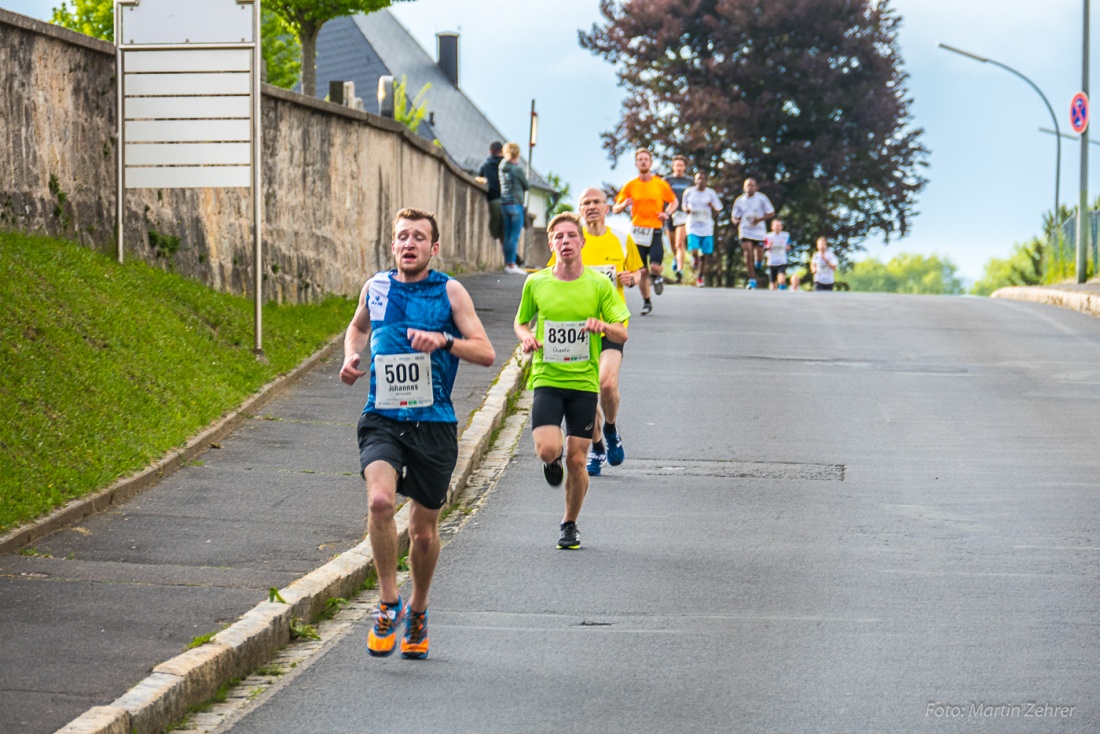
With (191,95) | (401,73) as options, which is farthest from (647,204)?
(401,73)

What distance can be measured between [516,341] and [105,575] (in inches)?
408

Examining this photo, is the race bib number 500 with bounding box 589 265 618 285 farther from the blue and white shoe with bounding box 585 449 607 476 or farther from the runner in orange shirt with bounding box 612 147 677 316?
the runner in orange shirt with bounding box 612 147 677 316

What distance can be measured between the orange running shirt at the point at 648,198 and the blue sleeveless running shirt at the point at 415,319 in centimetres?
1219

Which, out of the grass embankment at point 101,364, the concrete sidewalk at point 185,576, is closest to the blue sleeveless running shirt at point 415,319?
the concrete sidewalk at point 185,576

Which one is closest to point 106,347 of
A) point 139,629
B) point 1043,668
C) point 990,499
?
point 139,629

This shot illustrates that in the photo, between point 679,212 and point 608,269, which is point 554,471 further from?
point 679,212

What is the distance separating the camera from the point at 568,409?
958cm

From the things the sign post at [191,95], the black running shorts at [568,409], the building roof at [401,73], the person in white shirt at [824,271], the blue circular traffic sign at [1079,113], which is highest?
the building roof at [401,73]

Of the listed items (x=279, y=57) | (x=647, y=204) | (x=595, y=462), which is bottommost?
(x=595, y=462)

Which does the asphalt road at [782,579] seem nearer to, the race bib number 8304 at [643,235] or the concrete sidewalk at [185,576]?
the concrete sidewalk at [185,576]

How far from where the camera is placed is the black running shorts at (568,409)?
9.50 meters

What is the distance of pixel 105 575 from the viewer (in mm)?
8070

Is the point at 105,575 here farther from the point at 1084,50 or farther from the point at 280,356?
the point at 1084,50

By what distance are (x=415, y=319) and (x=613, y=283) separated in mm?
4696
